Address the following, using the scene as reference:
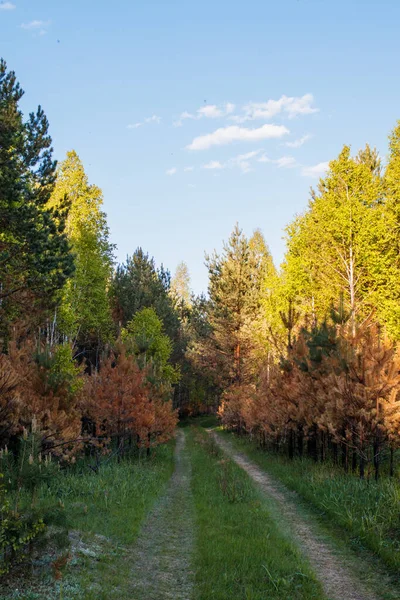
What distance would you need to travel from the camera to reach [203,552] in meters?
6.75

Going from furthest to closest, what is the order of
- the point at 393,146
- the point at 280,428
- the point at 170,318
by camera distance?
the point at 170,318
the point at 393,146
the point at 280,428

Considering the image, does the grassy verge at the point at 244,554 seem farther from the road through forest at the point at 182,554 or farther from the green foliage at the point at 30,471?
the green foliage at the point at 30,471

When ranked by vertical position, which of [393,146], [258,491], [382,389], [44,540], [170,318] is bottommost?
[258,491]

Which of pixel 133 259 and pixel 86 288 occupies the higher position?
pixel 133 259

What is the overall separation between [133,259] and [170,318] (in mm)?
7375

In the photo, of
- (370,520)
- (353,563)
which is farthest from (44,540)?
(370,520)

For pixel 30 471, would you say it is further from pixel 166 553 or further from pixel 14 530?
pixel 166 553

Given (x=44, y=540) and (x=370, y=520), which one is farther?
(x=370, y=520)

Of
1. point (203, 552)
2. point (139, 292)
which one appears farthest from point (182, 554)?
point (139, 292)

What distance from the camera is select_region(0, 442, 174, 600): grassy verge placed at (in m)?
5.11

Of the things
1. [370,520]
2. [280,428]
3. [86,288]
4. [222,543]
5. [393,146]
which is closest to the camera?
[222,543]

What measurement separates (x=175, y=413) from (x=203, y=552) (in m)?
13.6

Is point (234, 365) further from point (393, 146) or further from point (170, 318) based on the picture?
point (393, 146)

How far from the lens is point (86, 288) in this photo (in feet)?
99.9
